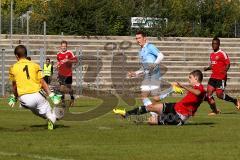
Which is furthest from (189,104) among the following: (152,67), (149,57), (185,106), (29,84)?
(29,84)

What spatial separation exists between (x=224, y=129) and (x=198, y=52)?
97.0 ft

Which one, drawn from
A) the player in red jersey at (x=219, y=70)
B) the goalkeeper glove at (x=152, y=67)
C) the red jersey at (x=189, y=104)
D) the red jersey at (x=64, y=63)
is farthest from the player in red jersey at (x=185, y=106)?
the red jersey at (x=64, y=63)

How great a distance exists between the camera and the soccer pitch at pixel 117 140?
11500 mm

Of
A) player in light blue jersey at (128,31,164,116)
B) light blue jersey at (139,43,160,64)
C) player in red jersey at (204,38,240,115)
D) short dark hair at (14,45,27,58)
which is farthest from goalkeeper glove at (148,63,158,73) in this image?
player in red jersey at (204,38,240,115)

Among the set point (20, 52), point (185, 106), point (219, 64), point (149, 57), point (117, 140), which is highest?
point (20, 52)

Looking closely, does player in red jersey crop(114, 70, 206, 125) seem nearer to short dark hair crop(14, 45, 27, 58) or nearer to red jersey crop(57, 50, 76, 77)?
short dark hair crop(14, 45, 27, 58)

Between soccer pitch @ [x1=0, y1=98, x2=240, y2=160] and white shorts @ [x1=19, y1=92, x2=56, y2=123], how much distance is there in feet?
1.07

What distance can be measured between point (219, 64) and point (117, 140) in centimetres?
1036

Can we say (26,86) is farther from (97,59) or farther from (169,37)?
(169,37)

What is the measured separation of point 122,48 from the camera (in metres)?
44.7

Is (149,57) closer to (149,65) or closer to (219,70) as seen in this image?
(149,65)

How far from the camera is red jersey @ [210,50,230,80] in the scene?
2358cm

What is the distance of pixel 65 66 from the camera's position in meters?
27.0

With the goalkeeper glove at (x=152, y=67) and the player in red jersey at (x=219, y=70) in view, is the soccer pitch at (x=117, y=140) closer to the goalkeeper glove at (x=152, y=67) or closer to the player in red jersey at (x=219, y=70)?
the goalkeeper glove at (x=152, y=67)
